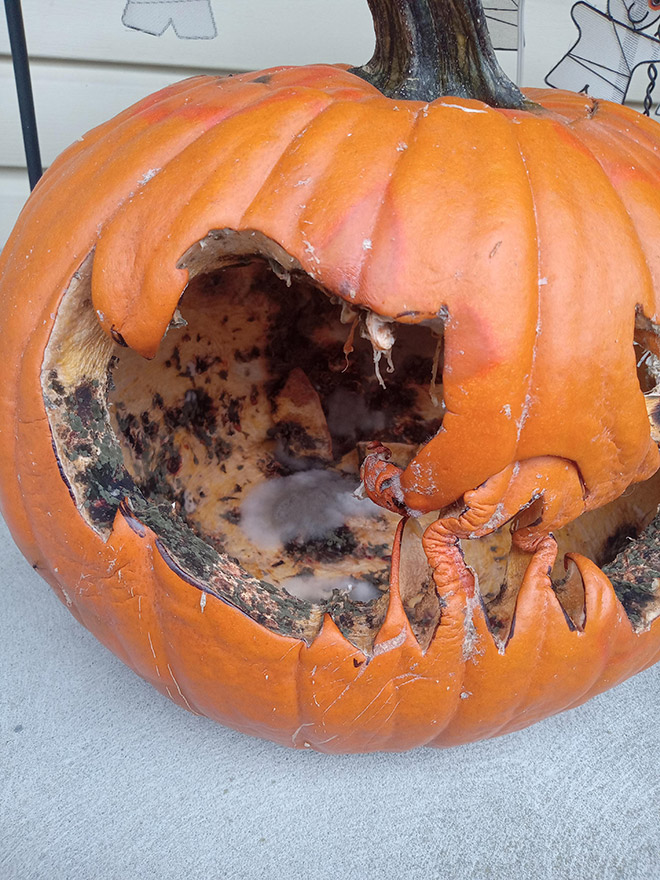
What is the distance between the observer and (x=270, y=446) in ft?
3.86

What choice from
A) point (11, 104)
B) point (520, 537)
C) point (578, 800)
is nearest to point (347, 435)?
point (520, 537)

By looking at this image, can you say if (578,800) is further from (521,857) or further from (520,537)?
(520,537)

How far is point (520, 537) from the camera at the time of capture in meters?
0.71

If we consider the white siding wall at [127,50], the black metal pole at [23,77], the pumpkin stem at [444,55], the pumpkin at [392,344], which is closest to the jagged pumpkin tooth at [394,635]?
the pumpkin at [392,344]

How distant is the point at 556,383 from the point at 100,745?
639mm

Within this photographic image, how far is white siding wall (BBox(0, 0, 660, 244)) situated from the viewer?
1402 mm

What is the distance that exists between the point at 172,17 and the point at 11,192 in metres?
0.62

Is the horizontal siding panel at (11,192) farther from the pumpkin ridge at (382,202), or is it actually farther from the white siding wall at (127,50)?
the pumpkin ridge at (382,202)

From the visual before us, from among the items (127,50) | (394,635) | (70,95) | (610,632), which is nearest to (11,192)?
(70,95)

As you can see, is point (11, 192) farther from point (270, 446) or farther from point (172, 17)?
point (270, 446)

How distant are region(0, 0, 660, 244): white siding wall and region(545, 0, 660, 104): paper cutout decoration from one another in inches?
8.1

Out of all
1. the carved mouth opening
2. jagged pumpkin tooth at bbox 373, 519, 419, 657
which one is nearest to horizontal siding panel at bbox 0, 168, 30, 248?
the carved mouth opening

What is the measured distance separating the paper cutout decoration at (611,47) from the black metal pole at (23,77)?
910 millimetres

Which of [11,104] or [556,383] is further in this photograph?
[11,104]
